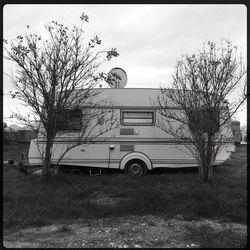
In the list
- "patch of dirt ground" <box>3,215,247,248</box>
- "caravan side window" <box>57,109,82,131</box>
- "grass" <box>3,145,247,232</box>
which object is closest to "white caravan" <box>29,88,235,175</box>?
"caravan side window" <box>57,109,82,131</box>

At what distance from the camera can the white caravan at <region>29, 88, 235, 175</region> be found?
1013 cm

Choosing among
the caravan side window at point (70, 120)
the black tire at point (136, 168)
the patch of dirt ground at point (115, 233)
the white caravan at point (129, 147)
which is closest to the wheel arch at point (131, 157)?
the white caravan at point (129, 147)

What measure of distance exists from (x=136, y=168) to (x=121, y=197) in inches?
117

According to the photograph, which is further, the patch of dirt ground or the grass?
the grass

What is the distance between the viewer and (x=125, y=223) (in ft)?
18.0

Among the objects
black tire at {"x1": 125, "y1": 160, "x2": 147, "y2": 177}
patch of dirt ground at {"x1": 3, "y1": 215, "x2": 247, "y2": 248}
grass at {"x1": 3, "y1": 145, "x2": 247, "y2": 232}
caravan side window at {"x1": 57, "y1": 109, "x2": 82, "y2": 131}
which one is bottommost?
patch of dirt ground at {"x1": 3, "y1": 215, "x2": 247, "y2": 248}

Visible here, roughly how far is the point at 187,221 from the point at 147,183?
2.99 metres

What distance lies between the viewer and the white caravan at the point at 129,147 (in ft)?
33.2

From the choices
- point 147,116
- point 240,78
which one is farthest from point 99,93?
point 240,78

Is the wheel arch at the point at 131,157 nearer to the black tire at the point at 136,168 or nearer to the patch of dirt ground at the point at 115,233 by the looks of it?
the black tire at the point at 136,168

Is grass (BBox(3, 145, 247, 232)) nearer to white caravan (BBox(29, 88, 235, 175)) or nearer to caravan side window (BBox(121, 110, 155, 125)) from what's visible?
white caravan (BBox(29, 88, 235, 175))

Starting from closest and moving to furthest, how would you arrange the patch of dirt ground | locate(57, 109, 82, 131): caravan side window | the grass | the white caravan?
the patch of dirt ground, the grass, locate(57, 109, 82, 131): caravan side window, the white caravan

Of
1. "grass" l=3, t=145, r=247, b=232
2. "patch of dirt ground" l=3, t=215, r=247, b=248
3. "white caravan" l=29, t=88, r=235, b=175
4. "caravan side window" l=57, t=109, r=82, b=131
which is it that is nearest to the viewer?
"patch of dirt ground" l=3, t=215, r=247, b=248

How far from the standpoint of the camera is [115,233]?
5.02m
